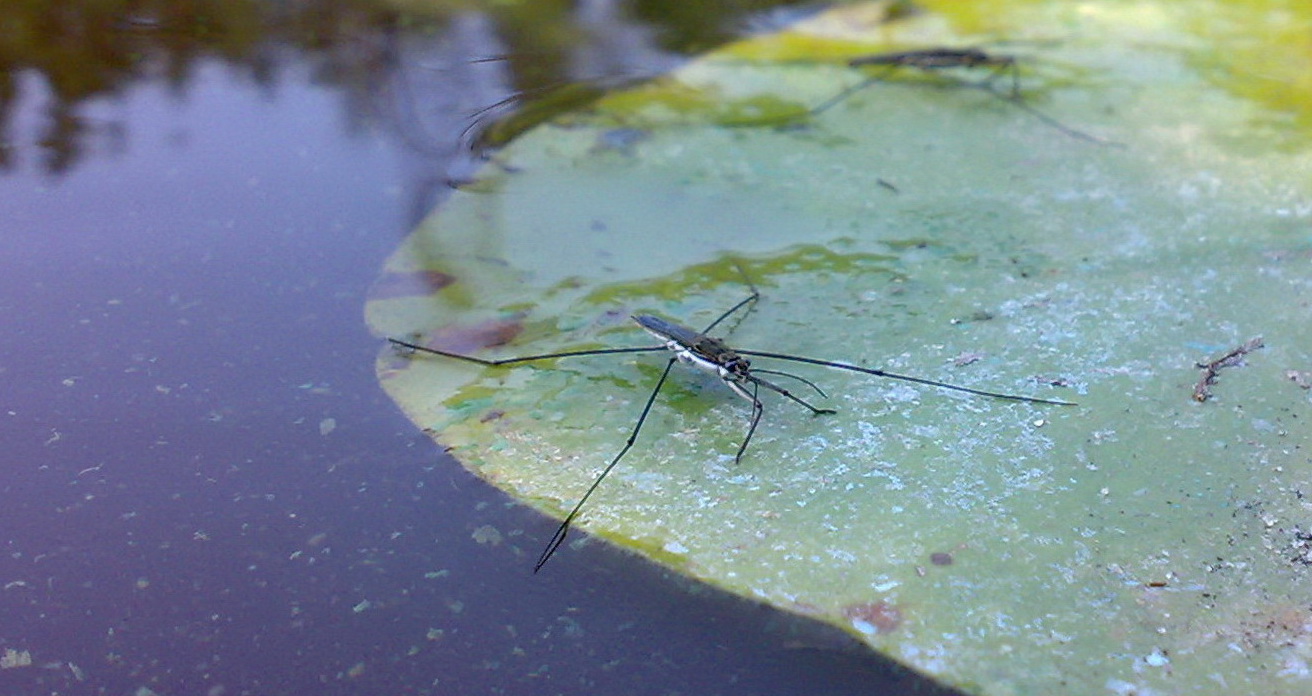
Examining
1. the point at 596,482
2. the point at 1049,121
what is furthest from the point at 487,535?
the point at 1049,121

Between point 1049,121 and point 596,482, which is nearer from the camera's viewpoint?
point 596,482

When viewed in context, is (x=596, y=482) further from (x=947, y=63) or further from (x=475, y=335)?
(x=947, y=63)

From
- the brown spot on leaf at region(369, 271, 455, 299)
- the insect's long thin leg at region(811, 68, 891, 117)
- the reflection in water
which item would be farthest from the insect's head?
the insect's long thin leg at region(811, 68, 891, 117)

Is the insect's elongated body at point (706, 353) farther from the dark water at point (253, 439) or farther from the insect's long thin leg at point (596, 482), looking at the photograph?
the dark water at point (253, 439)

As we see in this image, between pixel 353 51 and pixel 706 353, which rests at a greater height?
pixel 353 51

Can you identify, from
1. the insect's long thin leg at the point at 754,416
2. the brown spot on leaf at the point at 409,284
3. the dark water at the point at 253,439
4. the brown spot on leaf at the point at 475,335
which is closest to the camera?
the dark water at the point at 253,439

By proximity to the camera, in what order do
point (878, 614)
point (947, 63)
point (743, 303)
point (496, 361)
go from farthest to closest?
point (947, 63)
point (743, 303)
point (496, 361)
point (878, 614)

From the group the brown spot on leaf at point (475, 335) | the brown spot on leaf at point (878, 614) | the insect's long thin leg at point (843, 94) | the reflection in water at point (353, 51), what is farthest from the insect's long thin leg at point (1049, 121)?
the brown spot on leaf at point (878, 614)

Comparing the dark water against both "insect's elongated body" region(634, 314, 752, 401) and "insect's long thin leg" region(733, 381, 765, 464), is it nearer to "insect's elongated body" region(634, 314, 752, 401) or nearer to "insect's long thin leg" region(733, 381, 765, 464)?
"insect's long thin leg" region(733, 381, 765, 464)
